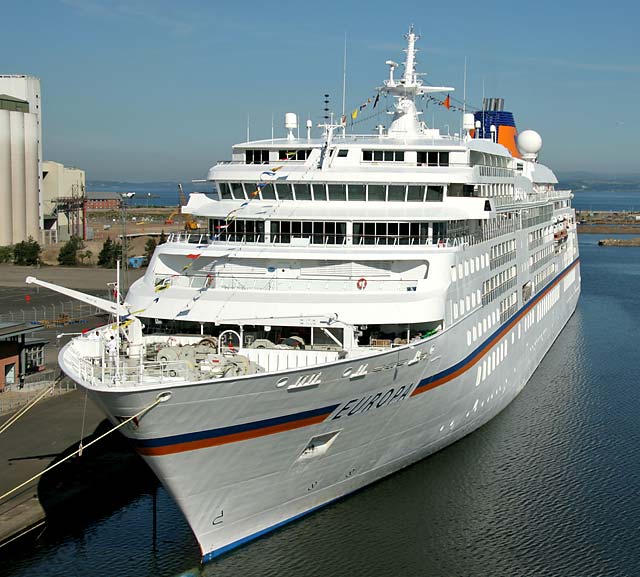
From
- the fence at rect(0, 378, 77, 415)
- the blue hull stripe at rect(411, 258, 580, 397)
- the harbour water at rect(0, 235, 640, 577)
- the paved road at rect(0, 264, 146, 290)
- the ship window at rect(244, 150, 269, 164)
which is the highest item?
the ship window at rect(244, 150, 269, 164)

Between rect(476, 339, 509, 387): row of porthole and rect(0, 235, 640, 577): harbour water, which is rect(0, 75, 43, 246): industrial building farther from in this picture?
rect(0, 235, 640, 577): harbour water

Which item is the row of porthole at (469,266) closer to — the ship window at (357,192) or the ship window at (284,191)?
the ship window at (357,192)

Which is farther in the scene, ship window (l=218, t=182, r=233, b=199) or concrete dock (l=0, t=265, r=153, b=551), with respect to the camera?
ship window (l=218, t=182, r=233, b=199)

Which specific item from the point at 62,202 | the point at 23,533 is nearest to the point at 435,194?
the point at 23,533

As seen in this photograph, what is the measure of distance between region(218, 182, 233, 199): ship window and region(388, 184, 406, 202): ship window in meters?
4.42

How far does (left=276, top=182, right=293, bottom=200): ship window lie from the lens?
22.6m

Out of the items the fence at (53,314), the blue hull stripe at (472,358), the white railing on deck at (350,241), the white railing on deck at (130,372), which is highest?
the white railing on deck at (350,241)

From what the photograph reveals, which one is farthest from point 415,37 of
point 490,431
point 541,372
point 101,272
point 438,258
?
point 101,272

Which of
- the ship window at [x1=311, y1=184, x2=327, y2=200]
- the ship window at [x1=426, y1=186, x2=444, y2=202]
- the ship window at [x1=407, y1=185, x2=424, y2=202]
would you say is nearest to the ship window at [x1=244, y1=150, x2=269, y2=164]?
the ship window at [x1=311, y1=184, x2=327, y2=200]

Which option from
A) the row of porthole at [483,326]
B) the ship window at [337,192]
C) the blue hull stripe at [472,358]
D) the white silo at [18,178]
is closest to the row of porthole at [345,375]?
the blue hull stripe at [472,358]

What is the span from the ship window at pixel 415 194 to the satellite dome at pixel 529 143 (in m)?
29.7

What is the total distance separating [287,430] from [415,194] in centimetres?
842

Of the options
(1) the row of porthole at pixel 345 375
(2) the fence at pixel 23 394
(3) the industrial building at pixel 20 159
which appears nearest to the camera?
(1) the row of porthole at pixel 345 375

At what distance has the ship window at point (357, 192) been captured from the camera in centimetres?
2244
